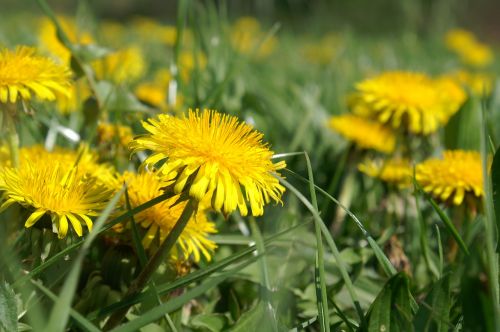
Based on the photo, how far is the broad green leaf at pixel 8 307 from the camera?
2.17ft

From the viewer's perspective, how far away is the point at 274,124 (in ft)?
5.24

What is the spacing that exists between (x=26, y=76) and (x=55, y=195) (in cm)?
21

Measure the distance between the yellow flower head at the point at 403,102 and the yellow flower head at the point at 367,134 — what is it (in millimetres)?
25

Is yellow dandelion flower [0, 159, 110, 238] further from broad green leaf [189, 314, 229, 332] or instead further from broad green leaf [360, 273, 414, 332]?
broad green leaf [360, 273, 414, 332]

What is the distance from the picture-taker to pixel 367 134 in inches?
55.4

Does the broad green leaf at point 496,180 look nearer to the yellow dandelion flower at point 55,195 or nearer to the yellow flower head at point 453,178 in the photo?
the yellow flower head at point 453,178

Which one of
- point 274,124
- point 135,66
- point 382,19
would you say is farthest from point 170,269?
point 382,19

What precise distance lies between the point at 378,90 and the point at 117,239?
0.75 meters

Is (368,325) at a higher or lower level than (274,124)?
lower

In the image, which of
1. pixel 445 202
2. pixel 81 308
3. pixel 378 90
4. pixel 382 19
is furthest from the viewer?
pixel 382 19

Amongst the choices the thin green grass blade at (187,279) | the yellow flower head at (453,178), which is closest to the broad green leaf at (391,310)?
the thin green grass blade at (187,279)

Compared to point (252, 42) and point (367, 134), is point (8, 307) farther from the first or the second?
point (252, 42)

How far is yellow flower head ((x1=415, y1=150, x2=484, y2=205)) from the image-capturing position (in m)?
1.00

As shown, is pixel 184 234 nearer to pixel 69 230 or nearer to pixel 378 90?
pixel 69 230
